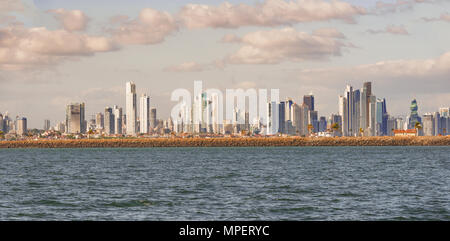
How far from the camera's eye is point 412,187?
A: 44.6m

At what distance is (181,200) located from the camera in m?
35.7

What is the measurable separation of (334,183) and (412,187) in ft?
22.1

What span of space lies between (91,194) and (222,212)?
14320mm
